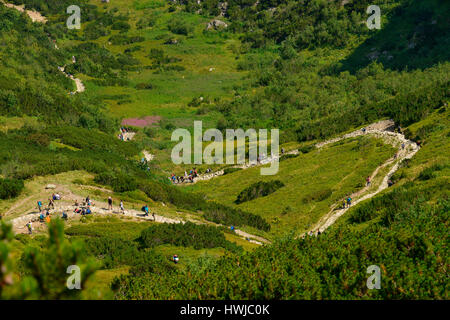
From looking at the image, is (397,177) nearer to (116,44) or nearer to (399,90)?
(399,90)

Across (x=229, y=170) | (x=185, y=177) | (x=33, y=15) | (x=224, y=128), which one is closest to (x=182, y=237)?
(x=185, y=177)

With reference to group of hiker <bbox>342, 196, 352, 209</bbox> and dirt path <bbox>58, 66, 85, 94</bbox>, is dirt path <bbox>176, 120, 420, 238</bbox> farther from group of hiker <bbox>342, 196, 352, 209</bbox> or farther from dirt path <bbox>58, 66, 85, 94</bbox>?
dirt path <bbox>58, 66, 85, 94</bbox>

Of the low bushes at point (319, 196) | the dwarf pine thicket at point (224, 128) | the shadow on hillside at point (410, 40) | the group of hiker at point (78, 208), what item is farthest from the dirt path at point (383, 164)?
the shadow on hillside at point (410, 40)

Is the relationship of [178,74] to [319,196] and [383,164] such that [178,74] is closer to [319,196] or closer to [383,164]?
[383,164]

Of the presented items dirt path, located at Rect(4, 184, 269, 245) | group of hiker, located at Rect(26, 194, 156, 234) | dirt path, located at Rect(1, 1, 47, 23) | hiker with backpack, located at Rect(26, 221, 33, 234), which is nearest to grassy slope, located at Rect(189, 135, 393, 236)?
dirt path, located at Rect(4, 184, 269, 245)

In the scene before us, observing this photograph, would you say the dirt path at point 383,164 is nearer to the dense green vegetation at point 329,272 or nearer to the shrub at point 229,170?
the shrub at point 229,170

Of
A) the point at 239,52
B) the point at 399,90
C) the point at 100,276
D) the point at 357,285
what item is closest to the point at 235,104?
the point at 399,90

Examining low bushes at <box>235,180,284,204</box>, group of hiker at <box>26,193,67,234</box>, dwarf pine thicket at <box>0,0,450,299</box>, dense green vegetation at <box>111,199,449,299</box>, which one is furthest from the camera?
low bushes at <box>235,180,284,204</box>

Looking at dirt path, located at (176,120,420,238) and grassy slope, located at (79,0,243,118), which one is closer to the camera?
dirt path, located at (176,120,420,238)
